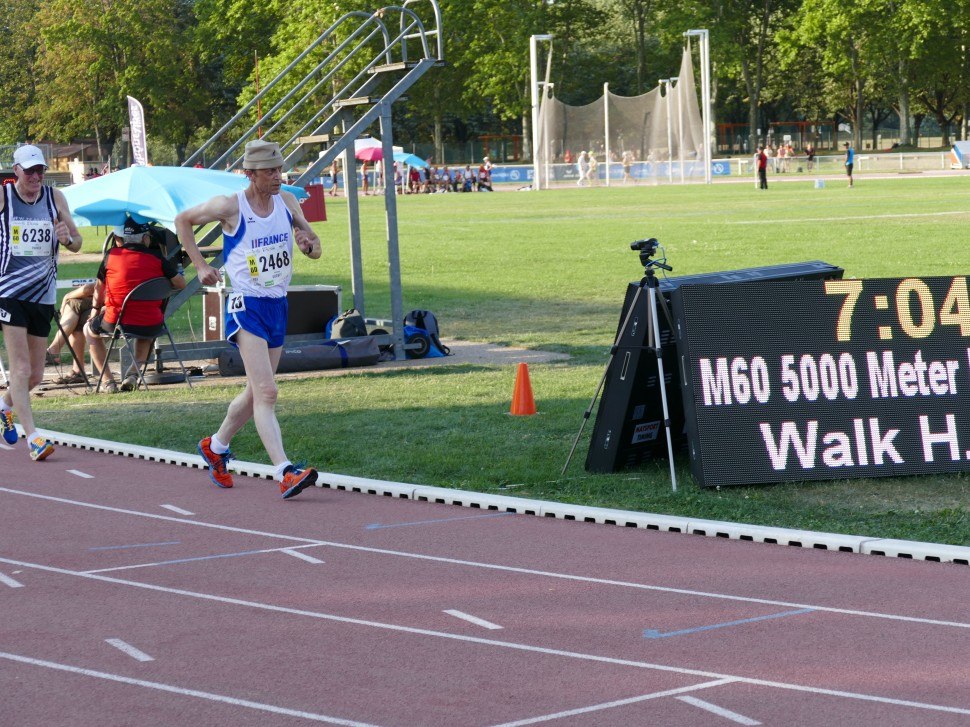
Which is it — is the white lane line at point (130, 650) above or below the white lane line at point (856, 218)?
below

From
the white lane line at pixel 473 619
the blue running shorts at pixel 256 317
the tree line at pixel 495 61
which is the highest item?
the tree line at pixel 495 61

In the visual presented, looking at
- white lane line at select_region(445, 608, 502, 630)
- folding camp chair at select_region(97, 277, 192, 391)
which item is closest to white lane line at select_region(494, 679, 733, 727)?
white lane line at select_region(445, 608, 502, 630)

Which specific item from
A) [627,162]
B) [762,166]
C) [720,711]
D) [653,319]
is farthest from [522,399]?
[627,162]

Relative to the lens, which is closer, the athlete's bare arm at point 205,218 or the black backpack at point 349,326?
the athlete's bare arm at point 205,218

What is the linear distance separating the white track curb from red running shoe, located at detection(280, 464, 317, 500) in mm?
464

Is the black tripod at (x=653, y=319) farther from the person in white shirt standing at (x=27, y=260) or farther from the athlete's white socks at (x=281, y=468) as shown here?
the person in white shirt standing at (x=27, y=260)

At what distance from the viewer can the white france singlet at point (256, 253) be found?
8.20 m

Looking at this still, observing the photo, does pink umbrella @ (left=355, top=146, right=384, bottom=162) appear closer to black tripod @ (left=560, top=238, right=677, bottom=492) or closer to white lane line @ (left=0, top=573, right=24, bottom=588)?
black tripod @ (left=560, top=238, right=677, bottom=492)

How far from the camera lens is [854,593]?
6184 mm

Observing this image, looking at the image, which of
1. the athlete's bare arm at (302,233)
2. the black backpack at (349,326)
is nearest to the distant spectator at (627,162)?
the black backpack at (349,326)

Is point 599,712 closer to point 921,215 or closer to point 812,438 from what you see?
point 812,438

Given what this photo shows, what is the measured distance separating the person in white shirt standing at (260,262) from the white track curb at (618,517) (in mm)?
555

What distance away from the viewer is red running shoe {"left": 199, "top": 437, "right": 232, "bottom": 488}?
8.69m

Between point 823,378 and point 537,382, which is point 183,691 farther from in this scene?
point 537,382
